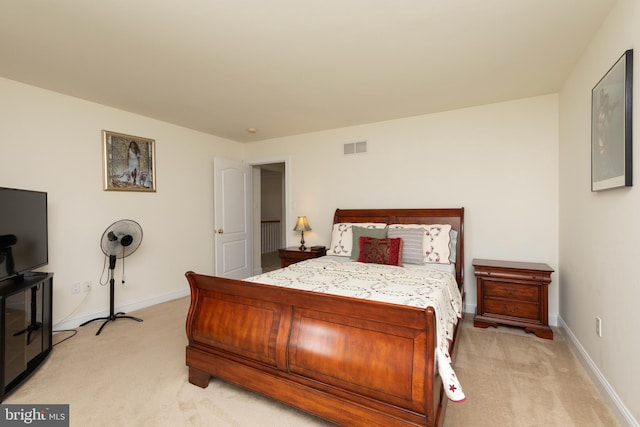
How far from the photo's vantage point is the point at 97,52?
2223mm


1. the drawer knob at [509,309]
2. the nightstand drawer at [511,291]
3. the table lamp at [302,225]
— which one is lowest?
the drawer knob at [509,309]

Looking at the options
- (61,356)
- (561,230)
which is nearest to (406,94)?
(561,230)

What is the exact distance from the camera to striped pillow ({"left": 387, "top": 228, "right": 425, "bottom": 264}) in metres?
3.11

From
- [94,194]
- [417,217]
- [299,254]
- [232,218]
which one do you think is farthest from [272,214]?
[417,217]

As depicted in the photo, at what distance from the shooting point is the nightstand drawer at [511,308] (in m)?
2.85

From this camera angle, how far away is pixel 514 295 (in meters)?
2.90

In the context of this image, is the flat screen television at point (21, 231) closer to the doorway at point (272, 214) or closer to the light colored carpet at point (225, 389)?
the light colored carpet at point (225, 389)

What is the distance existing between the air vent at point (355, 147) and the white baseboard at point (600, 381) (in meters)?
2.91

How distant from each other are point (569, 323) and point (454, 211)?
1.45m

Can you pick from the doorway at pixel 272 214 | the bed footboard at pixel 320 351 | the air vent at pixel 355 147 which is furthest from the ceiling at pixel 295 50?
the doorway at pixel 272 214

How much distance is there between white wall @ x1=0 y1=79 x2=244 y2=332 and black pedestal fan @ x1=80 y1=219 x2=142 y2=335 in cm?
21

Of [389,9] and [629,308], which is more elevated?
[389,9]

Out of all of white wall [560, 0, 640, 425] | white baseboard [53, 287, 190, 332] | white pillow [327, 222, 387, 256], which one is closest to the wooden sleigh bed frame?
white wall [560, 0, 640, 425]

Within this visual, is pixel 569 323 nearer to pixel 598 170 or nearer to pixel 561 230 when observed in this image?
pixel 561 230
